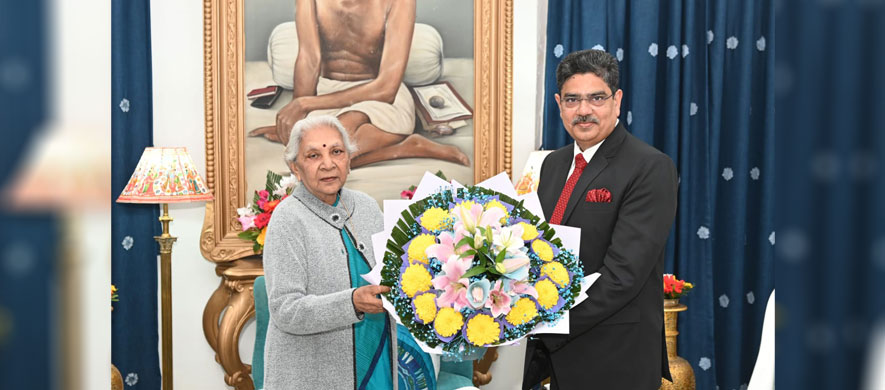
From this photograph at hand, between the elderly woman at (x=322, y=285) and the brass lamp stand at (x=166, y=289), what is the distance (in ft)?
5.80

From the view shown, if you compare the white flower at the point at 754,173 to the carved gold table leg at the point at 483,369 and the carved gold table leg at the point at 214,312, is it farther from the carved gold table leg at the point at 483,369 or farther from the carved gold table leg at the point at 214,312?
the carved gold table leg at the point at 214,312

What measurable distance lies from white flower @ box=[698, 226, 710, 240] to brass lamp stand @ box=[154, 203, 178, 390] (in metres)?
3.14

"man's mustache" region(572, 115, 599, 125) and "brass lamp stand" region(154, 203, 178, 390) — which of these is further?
"brass lamp stand" region(154, 203, 178, 390)

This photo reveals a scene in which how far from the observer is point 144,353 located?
3977 mm

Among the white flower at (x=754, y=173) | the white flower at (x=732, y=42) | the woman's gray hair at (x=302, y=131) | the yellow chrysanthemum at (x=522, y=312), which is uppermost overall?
the white flower at (x=732, y=42)

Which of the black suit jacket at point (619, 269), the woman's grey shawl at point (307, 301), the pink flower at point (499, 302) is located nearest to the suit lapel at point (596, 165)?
the black suit jacket at point (619, 269)

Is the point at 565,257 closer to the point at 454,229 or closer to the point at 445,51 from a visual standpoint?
the point at 454,229

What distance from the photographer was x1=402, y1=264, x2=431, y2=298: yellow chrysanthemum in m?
1.78

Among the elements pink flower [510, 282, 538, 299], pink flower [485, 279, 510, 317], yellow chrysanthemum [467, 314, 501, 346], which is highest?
pink flower [510, 282, 538, 299]

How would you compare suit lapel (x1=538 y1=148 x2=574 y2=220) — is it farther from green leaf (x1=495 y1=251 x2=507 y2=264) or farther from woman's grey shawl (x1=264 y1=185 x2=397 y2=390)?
woman's grey shawl (x1=264 y1=185 x2=397 y2=390)

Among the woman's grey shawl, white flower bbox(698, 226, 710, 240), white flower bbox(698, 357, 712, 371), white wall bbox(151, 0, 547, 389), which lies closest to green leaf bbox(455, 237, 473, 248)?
the woman's grey shawl
